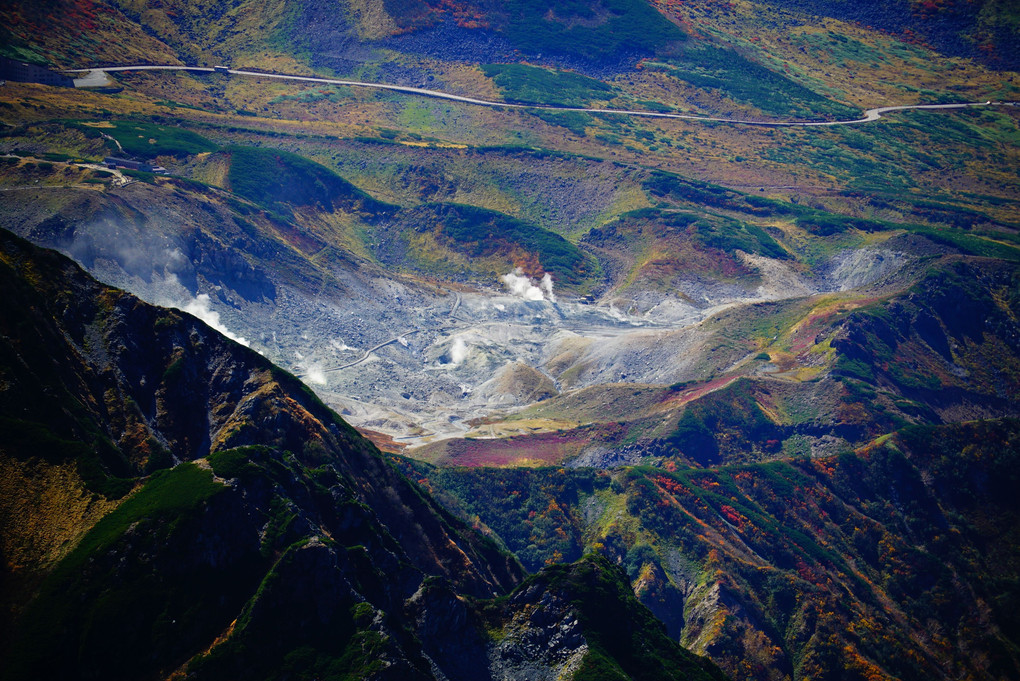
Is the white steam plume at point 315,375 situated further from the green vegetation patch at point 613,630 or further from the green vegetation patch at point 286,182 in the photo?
the green vegetation patch at point 613,630

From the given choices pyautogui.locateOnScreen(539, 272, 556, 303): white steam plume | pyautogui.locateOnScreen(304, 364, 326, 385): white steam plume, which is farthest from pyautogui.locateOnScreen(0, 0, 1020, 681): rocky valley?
pyautogui.locateOnScreen(539, 272, 556, 303): white steam plume

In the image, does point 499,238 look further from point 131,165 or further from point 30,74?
point 30,74

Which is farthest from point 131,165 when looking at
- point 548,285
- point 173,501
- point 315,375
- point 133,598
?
point 133,598

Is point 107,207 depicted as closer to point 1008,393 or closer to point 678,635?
point 678,635

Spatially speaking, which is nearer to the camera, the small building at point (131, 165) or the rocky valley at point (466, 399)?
the rocky valley at point (466, 399)

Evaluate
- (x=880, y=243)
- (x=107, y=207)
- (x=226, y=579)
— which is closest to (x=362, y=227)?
(x=107, y=207)

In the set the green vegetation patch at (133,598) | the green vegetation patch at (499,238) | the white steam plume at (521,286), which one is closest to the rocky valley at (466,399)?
the green vegetation patch at (133,598)

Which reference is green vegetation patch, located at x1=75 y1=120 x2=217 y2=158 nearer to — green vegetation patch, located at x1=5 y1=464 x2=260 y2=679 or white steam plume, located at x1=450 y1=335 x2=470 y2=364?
white steam plume, located at x1=450 y1=335 x2=470 y2=364
